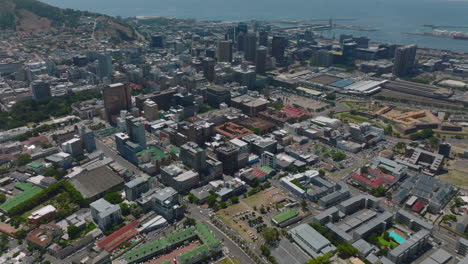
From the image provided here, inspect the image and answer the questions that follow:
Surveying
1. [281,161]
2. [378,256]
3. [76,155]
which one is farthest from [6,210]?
[378,256]

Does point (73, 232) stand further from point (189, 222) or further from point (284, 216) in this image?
point (284, 216)

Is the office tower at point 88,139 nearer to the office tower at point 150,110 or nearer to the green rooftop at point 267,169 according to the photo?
the office tower at point 150,110

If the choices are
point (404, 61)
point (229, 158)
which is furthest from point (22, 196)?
point (404, 61)

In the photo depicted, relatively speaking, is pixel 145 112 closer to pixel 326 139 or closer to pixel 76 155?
pixel 76 155

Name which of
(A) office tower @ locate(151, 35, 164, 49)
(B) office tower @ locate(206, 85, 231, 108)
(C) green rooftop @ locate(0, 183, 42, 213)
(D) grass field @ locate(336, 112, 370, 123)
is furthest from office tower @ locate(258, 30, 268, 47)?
(C) green rooftop @ locate(0, 183, 42, 213)

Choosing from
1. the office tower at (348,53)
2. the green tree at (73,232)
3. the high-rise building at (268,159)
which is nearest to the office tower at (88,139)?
the green tree at (73,232)

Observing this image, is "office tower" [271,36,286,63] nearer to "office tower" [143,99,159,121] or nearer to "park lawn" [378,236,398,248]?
"office tower" [143,99,159,121]
